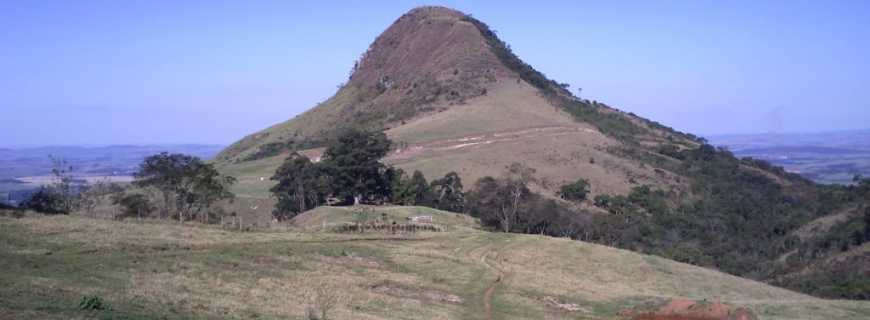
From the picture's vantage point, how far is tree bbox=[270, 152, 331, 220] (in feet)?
273

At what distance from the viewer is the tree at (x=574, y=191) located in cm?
10250

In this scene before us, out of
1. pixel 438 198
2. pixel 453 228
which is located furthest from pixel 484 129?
pixel 453 228

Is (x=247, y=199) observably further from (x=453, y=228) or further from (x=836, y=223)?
(x=836, y=223)

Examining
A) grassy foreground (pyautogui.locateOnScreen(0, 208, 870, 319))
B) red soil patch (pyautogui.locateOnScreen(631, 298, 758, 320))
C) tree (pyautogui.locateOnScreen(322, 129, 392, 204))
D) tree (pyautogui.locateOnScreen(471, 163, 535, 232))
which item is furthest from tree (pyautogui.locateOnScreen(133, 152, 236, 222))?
red soil patch (pyautogui.locateOnScreen(631, 298, 758, 320))

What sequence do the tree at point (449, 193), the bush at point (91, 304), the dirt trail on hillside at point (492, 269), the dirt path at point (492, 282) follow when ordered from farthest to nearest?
the tree at point (449, 193) < the dirt trail on hillside at point (492, 269) < the dirt path at point (492, 282) < the bush at point (91, 304)

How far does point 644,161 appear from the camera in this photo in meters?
132

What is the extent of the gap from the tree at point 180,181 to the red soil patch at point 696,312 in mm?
48049

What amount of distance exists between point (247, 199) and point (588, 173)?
48.4 metres

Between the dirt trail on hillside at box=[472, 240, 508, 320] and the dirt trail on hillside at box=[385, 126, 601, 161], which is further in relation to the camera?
the dirt trail on hillside at box=[385, 126, 601, 161]

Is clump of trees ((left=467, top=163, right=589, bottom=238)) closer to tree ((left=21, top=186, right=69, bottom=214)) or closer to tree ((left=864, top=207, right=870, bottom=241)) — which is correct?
tree ((left=864, top=207, right=870, bottom=241))

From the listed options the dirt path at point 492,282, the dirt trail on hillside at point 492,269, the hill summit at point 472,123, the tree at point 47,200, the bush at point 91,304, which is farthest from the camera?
the hill summit at point 472,123

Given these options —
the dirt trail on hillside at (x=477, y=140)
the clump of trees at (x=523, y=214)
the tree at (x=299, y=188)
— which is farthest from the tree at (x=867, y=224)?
the dirt trail on hillside at (x=477, y=140)

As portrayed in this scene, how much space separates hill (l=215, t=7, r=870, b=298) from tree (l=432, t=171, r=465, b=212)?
8837mm

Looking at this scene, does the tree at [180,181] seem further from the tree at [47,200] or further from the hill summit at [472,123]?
the hill summit at [472,123]
